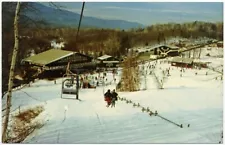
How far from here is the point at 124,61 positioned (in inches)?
137

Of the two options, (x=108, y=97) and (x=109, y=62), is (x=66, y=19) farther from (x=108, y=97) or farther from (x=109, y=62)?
(x=108, y=97)

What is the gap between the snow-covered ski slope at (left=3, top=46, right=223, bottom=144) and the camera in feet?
11.0

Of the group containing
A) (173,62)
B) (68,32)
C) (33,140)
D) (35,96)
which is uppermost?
(68,32)

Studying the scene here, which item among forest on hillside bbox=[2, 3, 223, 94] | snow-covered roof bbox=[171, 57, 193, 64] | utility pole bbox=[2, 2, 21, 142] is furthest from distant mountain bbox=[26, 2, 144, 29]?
snow-covered roof bbox=[171, 57, 193, 64]

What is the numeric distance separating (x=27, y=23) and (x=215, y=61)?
4.49ft

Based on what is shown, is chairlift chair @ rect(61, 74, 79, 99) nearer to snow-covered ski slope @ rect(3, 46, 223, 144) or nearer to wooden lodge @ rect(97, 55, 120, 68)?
snow-covered ski slope @ rect(3, 46, 223, 144)

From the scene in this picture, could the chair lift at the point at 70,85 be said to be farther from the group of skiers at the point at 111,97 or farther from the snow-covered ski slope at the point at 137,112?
the group of skiers at the point at 111,97

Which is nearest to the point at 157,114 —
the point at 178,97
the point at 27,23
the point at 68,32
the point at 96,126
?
the point at 178,97

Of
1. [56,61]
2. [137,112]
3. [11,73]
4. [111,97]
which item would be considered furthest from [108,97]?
[11,73]

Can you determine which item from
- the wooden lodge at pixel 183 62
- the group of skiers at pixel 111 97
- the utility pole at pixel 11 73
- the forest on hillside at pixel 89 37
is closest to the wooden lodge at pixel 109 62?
the forest on hillside at pixel 89 37

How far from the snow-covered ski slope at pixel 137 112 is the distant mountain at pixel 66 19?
14.7 inches

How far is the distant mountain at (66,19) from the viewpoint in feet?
11.3

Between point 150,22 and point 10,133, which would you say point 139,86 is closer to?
point 150,22

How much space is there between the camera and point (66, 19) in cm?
345
